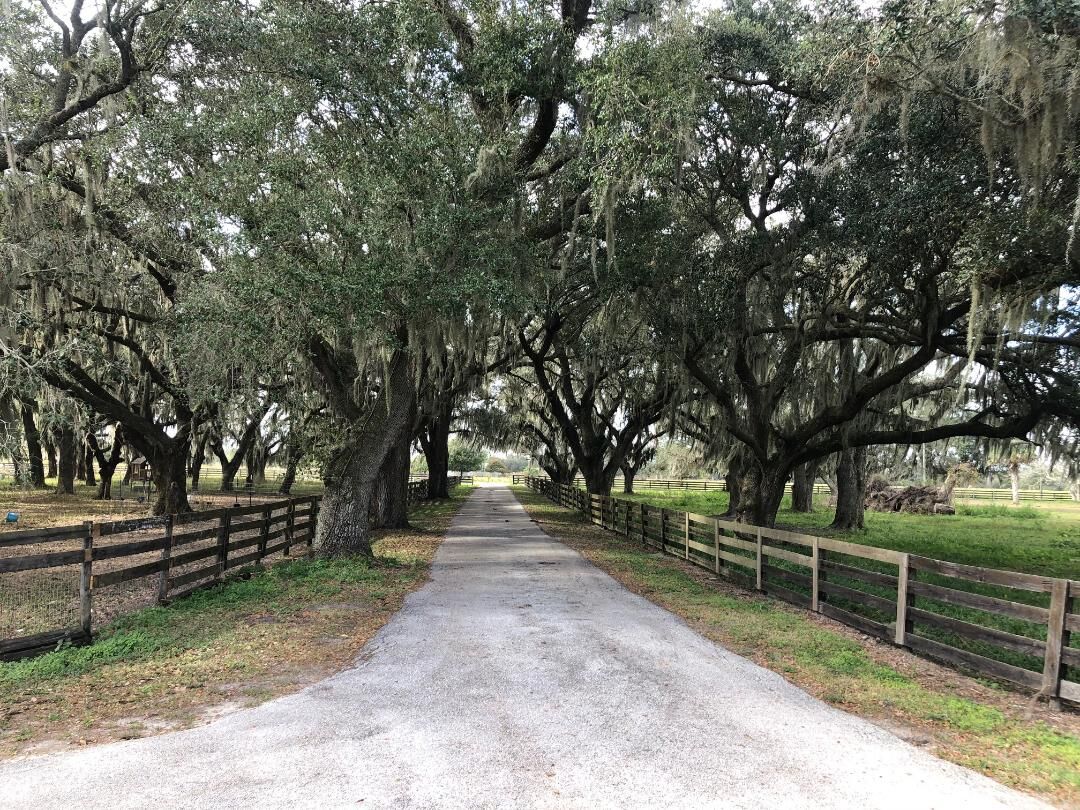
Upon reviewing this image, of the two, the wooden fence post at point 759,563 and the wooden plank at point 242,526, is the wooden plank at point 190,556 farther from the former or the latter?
the wooden fence post at point 759,563

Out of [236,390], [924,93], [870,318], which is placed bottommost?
[236,390]

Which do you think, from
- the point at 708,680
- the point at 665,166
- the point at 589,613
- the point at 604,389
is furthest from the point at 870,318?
the point at 604,389

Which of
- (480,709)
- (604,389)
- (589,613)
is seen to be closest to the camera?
(480,709)

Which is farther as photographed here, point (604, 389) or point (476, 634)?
point (604, 389)

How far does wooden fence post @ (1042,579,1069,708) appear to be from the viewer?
4.57 m

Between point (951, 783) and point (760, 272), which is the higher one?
point (760, 272)

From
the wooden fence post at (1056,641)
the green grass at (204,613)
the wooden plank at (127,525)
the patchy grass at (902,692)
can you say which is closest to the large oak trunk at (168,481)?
the green grass at (204,613)

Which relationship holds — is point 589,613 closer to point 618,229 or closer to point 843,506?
point 618,229

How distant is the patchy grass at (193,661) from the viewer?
4.11 metres

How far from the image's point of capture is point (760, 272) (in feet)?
39.6

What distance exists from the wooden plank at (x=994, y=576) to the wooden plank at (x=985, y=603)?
0.13 metres

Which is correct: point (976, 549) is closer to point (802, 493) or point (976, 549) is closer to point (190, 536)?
point (802, 493)

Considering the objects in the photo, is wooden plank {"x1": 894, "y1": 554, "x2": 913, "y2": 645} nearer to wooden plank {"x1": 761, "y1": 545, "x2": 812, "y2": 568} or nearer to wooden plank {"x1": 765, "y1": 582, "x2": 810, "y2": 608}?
wooden plank {"x1": 761, "y1": 545, "x2": 812, "y2": 568}

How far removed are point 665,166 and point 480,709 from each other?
7.08 meters
